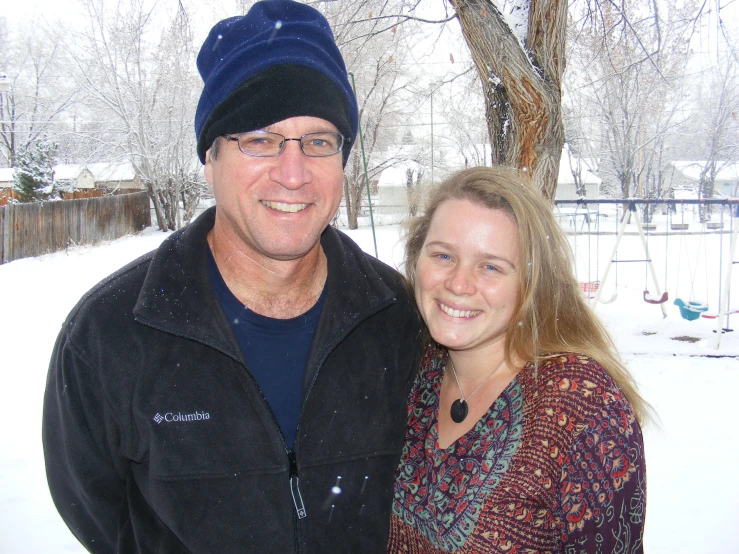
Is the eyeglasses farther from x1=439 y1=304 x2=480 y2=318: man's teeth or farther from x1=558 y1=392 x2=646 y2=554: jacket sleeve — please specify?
x1=558 y1=392 x2=646 y2=554: jacket sleeve

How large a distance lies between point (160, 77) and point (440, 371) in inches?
940

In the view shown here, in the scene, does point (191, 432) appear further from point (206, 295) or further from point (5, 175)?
point (5, 175)

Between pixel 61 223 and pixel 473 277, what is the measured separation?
18.7 metres

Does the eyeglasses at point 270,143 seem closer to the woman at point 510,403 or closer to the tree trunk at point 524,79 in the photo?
the woman at point 510,403

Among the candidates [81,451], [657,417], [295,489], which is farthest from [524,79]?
[81,451]

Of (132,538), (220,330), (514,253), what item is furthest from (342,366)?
(132,538)

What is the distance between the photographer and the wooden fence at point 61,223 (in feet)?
50.2

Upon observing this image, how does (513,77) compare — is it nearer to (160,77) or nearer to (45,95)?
(160,77)

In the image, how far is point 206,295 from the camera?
Result: 1797 mm

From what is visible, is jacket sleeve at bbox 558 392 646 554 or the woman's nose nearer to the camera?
jacket sleeve at bbox 558 392 646 554

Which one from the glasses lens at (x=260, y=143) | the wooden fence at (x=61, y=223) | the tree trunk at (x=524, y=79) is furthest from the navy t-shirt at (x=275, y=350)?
the wooden fence at (x=61, y=223)

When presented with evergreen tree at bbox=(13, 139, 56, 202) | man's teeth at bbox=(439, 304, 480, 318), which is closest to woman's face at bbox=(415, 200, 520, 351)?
man's teeth at bbox=(439, 304, 480, 318)

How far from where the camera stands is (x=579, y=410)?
165 centimetres

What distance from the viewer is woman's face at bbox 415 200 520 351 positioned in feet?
6.09
